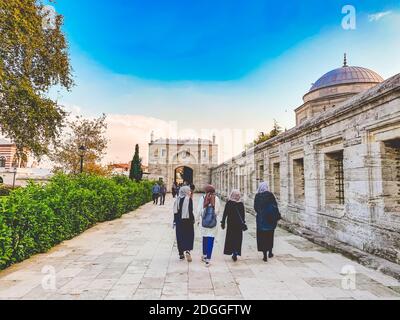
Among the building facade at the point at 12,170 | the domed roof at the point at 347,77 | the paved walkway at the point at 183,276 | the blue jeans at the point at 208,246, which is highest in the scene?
the domed roof at the point at 347,77

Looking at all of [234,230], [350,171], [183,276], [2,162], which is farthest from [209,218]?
[2,162]

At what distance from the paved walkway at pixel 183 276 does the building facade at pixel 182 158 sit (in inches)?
1632

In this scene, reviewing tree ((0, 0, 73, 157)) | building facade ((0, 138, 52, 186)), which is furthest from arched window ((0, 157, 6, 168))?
tree ((0, 0, 73, 157))

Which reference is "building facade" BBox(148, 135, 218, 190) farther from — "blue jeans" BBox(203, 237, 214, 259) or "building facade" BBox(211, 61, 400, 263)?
"blue jeans" BBox(203, 237, 214, 259)

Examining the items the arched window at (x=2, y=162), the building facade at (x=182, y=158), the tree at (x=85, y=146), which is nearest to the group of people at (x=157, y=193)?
the tree at (x=85, y=146)

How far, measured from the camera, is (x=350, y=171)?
704 cm

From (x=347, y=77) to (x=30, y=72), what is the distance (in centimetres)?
2346

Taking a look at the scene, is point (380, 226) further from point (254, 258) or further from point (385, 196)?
point (254, 258)

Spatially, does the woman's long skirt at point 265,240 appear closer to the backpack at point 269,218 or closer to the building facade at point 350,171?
the backpack at point 269,218

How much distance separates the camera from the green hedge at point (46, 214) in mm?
5586

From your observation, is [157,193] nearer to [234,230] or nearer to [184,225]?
[184,225]

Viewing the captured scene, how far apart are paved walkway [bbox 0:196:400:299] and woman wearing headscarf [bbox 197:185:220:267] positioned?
0.98ft

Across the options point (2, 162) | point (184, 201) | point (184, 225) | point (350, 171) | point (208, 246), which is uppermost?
point (2, 162)

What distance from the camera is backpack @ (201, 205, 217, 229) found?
20.1 feet
